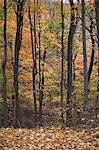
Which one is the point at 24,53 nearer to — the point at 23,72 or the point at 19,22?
the point at 23,72

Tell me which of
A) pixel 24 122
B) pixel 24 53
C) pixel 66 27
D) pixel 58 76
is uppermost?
pixel 66 27

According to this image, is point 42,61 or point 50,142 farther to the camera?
point 42,61

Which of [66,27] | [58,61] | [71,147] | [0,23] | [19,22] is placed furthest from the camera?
[58,61]

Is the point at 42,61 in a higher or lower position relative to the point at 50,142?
higher

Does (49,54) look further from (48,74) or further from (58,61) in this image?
(48,74)

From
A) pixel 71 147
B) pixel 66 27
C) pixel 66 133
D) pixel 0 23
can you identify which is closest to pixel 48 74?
pixel 66 27

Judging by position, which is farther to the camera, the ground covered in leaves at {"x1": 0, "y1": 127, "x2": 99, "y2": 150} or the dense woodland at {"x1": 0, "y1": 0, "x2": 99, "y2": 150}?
the dense woodland at {"x1": 0, "y1": 0, "x2": 99, "y2": 150}

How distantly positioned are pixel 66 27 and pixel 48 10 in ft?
7.46

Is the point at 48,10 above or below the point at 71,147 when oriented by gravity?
above

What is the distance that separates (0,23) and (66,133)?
573 inches

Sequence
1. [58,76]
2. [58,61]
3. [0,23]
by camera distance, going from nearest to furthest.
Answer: [0,23]
[58,76]
[58,61]

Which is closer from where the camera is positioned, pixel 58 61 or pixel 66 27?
pixel 66 27

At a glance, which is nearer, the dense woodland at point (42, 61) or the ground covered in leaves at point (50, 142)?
the ground covered in leaves at point (50, 142)

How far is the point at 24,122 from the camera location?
1334 inches
